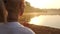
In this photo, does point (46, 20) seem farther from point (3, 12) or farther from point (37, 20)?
point (3, 12)

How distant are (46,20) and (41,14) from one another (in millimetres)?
94

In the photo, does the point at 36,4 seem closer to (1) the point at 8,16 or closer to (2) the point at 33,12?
(2) the point at 33,12

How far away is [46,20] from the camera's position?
162 centimetres

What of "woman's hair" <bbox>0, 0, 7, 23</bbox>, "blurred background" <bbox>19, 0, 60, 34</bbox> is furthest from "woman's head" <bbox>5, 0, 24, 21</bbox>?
"blurred background" <bbox>19, 0, 60, 34</bbox>

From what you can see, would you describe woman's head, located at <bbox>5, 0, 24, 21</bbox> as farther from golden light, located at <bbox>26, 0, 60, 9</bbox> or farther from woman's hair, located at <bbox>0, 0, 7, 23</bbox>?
golden light, located at <bbox>26, 0, 60, 9</bbox>

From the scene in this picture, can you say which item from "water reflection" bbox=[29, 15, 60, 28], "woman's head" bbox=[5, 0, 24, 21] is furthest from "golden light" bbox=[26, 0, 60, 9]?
"woman's head" bbox=[5, 0, 24, 21]

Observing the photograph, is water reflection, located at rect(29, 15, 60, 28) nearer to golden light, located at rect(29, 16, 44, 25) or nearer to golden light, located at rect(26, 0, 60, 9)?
golden light, located at rect(29, 16, 44, 25)

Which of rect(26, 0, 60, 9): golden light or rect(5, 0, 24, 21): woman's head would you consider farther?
rect(26, 0, 60, 9): golden light

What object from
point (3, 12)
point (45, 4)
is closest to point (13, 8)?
point (3, 12)

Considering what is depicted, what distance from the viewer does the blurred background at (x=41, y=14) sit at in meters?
1.54

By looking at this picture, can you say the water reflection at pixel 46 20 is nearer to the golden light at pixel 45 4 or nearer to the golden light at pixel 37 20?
the golden light at pixel 37 20

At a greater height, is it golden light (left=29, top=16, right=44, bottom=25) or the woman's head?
the woman's head

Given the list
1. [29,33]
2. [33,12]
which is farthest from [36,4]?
[29,33]

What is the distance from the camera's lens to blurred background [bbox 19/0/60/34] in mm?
1543
